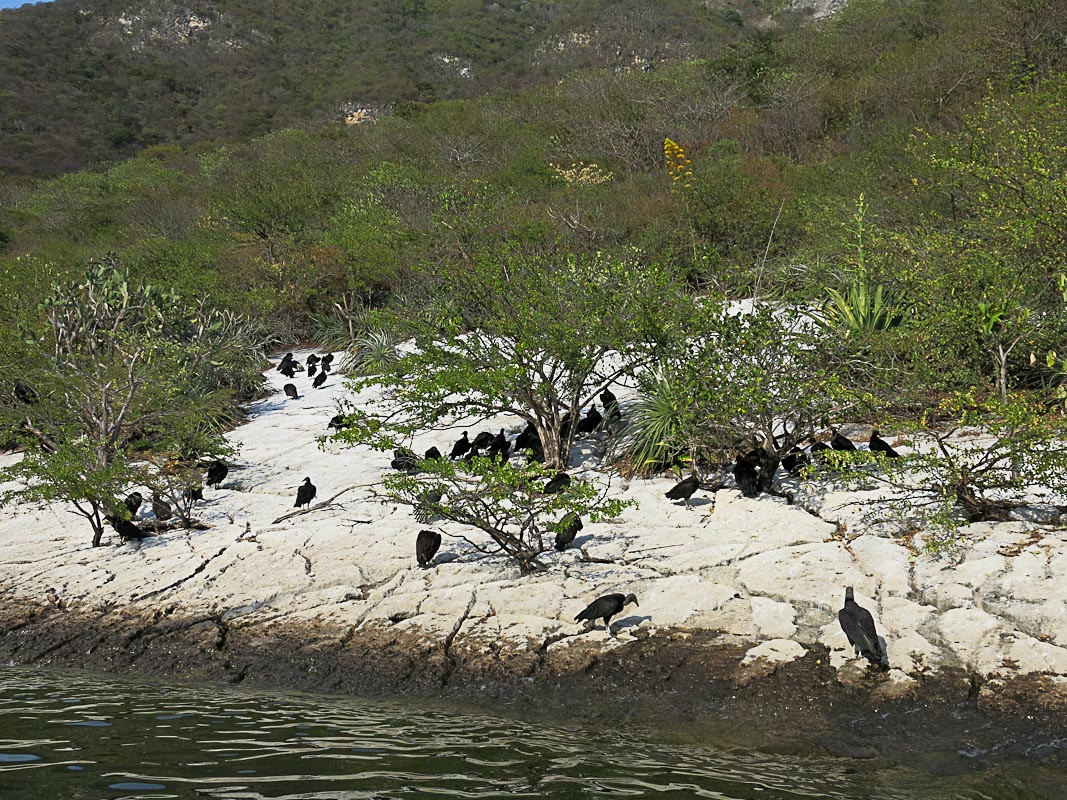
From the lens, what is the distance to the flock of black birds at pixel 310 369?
17094mm

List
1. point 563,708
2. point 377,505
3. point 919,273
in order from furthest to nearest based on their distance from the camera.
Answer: point 919,273, point 377,505, point 563,708

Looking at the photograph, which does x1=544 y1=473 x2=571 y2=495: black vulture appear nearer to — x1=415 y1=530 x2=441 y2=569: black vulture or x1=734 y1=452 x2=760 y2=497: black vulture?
x1=415 y1=530 x2=441 y2=569: black vulture

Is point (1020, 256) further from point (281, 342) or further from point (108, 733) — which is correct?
point (281, 342)

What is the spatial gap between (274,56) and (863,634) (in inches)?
3652

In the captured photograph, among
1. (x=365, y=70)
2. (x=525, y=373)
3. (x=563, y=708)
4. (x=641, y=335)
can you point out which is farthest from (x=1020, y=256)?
(x=365, y=70)

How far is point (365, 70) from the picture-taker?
76.2 m

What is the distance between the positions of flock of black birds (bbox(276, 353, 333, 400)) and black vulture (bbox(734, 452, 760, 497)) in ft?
35.7

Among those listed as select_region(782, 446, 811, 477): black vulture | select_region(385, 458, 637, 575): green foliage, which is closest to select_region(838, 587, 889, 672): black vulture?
select_region(385, 458, 637, 575): green foliage

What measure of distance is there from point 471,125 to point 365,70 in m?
44.7

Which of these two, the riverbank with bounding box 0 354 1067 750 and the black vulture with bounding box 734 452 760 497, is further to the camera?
the black vulture with bounding box 734 452 760 497

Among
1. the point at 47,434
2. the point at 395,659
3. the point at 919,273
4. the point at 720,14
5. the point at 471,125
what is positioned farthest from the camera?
the point at 720,14

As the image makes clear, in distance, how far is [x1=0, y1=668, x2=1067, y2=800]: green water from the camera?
12.9ft

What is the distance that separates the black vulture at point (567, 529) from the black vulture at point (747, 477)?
194 cm

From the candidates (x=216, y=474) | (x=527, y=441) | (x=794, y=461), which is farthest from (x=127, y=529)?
(x=794, y=461)
